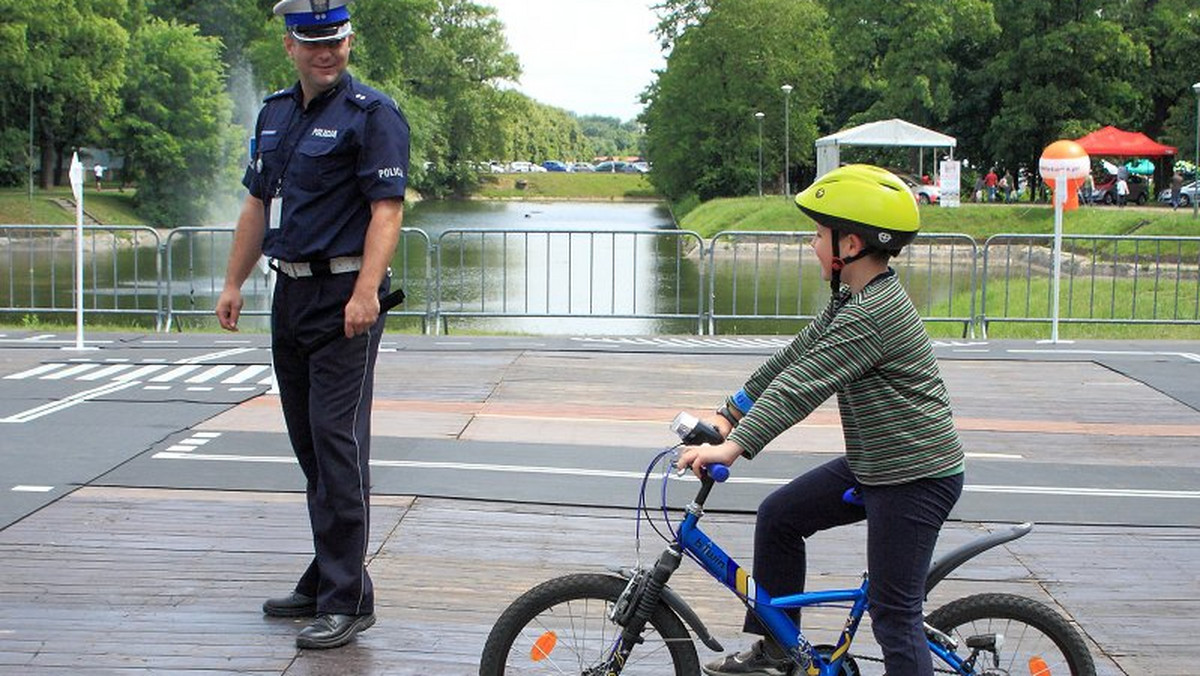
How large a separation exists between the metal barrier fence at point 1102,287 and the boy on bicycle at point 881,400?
12208mm

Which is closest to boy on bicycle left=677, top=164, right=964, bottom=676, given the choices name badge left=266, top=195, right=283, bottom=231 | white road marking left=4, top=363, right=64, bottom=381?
name badge left=266, top=195, right=283, bottom=231

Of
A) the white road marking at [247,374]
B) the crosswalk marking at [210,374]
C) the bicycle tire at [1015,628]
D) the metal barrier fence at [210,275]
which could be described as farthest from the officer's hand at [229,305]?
the metal barrier fence at [210,275]

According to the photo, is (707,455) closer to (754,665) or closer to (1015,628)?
(754,665)

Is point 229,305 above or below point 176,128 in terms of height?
below

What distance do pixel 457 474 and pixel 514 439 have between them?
106 cm

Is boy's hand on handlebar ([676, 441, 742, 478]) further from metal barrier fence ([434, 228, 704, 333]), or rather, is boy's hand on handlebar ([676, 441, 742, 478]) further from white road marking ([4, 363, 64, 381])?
metal barrier fence ([434, 228, 704, 333])

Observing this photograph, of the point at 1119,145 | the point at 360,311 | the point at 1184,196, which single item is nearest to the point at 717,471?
the point at 360,311

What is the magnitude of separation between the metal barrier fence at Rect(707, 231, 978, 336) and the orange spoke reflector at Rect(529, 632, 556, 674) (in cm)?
1185

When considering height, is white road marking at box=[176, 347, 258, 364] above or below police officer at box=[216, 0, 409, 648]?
below

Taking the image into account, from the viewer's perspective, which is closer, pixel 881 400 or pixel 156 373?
pixel 881 400

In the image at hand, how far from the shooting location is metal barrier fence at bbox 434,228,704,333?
15961 mm

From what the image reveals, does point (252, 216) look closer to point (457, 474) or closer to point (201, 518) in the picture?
point (201, 518)

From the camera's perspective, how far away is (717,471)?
11.7 ft

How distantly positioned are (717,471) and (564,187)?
117 meters
